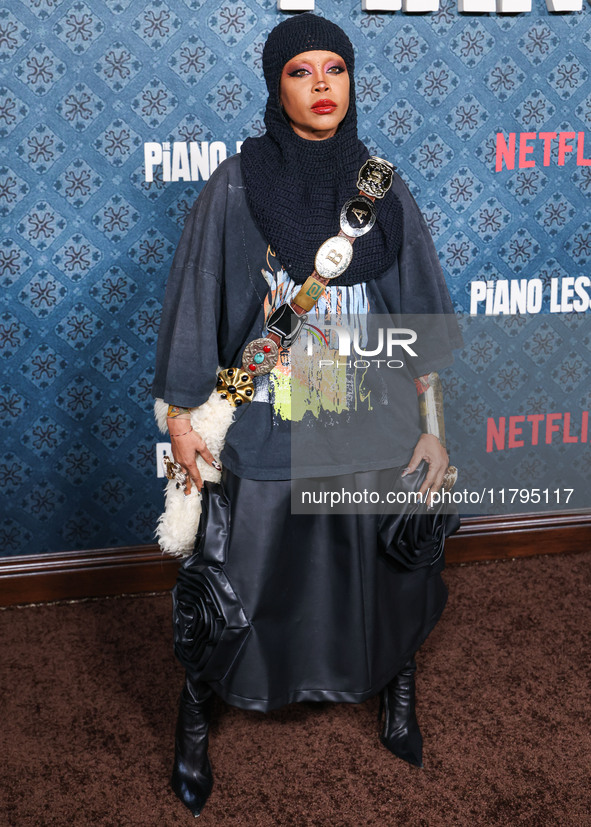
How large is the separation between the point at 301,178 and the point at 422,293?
1.14 ft

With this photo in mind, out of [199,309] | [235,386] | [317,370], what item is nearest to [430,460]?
[317,370]

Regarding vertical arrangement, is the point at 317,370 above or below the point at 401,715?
above

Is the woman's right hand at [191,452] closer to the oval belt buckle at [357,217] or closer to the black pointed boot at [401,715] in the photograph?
the oval belt buckle at [357,217]

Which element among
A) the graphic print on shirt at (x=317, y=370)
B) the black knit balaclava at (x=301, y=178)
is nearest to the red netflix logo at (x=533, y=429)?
the graphic print on shirt at (x=317, y=370)

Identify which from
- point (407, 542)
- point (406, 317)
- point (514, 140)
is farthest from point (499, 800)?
point (514, 140)

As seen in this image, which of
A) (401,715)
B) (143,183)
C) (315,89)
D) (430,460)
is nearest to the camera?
(315,89)

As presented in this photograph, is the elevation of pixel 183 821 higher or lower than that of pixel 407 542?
lower

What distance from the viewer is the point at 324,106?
149cm

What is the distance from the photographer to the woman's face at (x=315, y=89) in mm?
1483

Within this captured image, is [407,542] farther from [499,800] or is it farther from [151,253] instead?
[151,253]

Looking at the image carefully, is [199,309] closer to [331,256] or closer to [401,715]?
[331,256]

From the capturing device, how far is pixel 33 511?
2.57m

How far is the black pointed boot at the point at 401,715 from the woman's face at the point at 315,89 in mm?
1203

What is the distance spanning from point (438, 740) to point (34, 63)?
2.07 m
